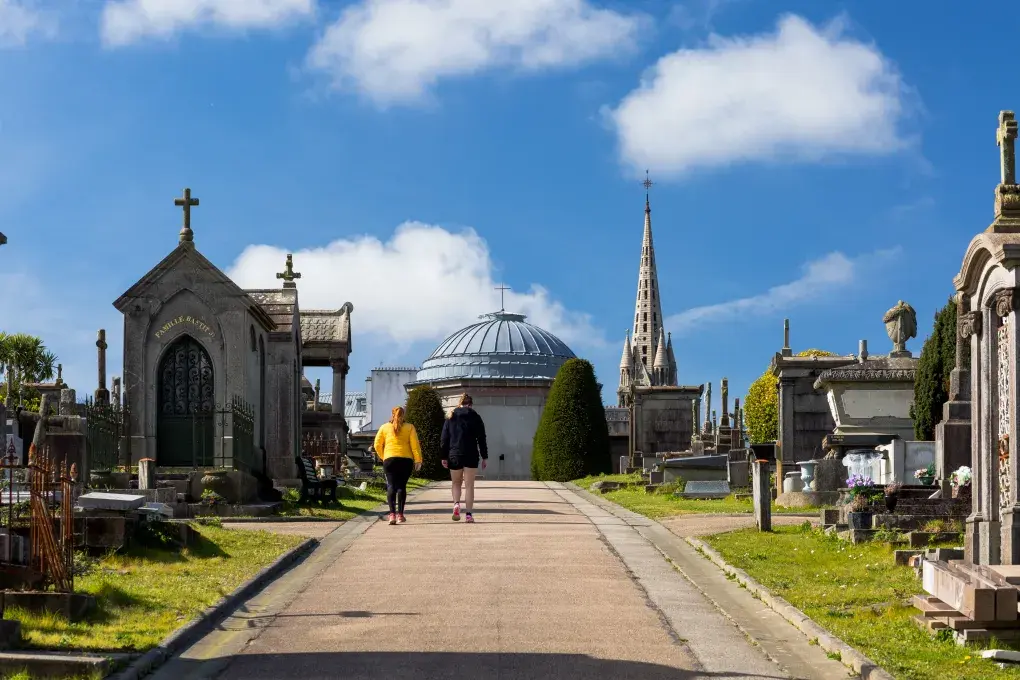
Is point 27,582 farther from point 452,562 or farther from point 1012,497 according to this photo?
point 1012,497

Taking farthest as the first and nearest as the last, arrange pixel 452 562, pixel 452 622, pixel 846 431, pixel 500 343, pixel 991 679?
pixel 500 343 < pixel 846 431 < pixel 452 562 < pixel 452 622 < pixel 991 679

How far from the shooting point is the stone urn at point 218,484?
782 inches

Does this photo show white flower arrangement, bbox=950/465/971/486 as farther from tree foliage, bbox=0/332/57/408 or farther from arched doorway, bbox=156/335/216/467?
tree foliage, bbox=0/332/57/408

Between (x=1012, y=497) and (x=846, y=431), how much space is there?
13.3 m

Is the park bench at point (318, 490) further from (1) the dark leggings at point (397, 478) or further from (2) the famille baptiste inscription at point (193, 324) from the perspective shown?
(1) the dark leggings at point (397, 478)

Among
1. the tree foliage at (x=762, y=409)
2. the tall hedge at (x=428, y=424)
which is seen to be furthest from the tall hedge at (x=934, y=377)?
the tree foliage at (x=762, y=409)

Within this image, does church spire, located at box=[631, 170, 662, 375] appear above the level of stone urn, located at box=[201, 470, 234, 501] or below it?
above

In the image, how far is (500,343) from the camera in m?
64.9

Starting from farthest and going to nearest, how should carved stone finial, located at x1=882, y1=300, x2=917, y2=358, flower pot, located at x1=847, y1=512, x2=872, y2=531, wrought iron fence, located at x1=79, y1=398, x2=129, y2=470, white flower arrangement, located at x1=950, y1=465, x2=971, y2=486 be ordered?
carved stone finial, located at x1=882, y1=300, x2=917, y2=358 < wrought iron fence, located at x1=79, y1=398, x2=129, y2=470 < white flower arrangement, located at x1=950, y1=465, x2=971, y2=486 < flower pot, located at x1=847, y1=512, x2=872, y2=531

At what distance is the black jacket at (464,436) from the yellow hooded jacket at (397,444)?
43 centimetres

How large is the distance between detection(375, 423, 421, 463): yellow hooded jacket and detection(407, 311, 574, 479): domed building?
125ft

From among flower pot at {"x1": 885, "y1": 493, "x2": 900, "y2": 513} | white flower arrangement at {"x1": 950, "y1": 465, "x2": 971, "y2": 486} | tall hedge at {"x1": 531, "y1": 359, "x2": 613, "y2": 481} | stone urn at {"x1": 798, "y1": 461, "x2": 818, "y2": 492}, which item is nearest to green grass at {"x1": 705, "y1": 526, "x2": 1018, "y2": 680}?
flower pot at {"x1": 885, "y1": 493, "x2": 900, "y2": 513}

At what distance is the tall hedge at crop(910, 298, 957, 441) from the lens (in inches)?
906

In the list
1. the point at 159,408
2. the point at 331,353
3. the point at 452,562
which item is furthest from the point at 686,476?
the point at 452,562
